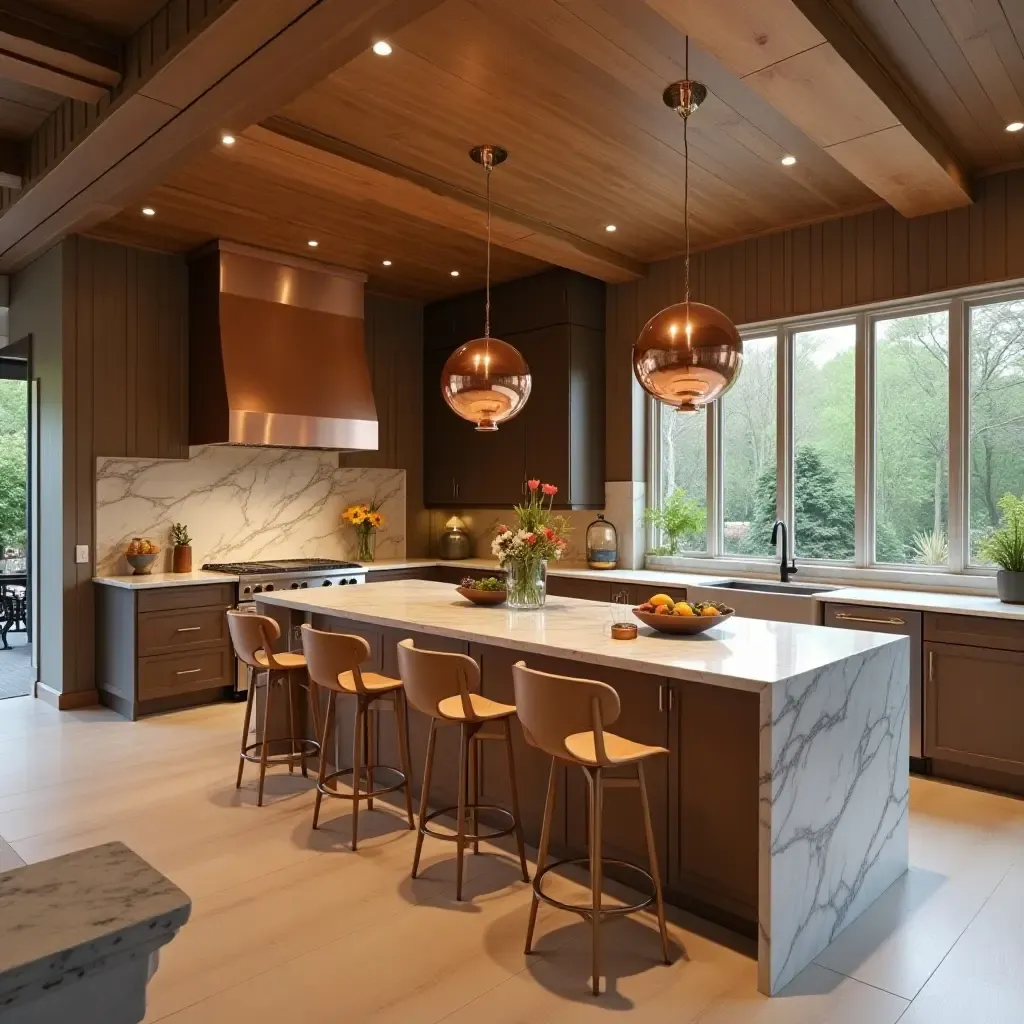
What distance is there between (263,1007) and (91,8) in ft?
11.0

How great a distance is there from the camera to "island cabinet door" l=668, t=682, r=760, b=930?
8.09 feet

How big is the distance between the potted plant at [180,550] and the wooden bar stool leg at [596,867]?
13.0 ft

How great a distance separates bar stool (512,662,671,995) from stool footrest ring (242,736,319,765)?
1695 mm

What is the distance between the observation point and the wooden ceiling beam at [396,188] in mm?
3578

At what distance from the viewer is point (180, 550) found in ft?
17.9

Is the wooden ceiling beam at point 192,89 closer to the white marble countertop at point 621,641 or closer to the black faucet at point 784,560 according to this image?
the white marble countertop at point 621,641

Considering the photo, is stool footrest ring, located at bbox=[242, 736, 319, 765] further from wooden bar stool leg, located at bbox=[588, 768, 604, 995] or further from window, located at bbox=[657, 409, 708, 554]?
window, located at bbox=[657, 409, 708, 554]

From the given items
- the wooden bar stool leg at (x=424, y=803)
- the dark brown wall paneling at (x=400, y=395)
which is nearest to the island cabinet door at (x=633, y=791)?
the wooden bar stool leg at (x=424, y=803)

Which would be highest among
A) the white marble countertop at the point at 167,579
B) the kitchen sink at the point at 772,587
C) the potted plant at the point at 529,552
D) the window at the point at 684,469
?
the window at the point at 684,469

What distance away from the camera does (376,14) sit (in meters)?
2.41

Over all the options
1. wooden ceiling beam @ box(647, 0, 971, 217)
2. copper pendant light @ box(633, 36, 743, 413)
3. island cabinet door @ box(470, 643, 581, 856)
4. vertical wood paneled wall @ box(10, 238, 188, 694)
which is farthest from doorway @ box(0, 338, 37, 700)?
wooden ceiling beam @ box(647, 0, 971, 217)

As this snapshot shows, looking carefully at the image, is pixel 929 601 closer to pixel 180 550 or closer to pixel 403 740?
pixel 403 740

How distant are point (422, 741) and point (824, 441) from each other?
308 cm

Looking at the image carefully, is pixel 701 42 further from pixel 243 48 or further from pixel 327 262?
pixel 327 262
